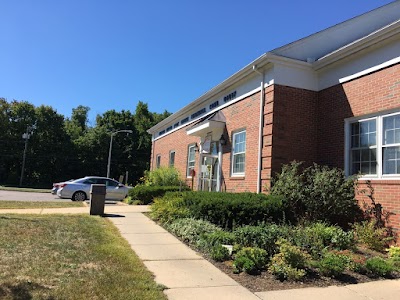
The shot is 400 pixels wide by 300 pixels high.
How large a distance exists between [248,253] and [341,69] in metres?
→ 7.70

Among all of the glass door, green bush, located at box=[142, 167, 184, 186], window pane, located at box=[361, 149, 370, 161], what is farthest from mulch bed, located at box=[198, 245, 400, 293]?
green bush, located at box=[142, 167, 184, 186]

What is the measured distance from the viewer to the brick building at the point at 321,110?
10.1 meters

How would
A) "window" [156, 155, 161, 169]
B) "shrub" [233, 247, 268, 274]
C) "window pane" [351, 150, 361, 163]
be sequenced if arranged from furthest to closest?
1. "window" [156, 155, 161, 169]
2. "window pane" [351, 150, 361, 163]
3. "shrub" [233, 247, 268, 274]

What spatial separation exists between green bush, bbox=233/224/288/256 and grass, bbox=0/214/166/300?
6.85 ft

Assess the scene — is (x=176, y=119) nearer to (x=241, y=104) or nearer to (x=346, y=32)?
(x=241, y=104)

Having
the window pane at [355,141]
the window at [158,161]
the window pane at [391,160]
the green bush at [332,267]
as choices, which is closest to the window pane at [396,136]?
the window pane at [391,160]

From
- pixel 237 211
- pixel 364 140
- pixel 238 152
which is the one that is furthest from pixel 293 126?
pixel 237 211

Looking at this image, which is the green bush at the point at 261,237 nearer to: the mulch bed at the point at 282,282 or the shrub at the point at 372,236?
the mulch bed at the point at 282,282

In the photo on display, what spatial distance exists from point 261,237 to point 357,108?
228 inches

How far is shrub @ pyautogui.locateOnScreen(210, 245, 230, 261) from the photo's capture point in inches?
281

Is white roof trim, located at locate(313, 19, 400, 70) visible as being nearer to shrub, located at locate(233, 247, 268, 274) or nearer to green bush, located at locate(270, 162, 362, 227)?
green bush, located at locate(270, 162, 362, 227)

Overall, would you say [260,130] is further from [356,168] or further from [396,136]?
[396,136]

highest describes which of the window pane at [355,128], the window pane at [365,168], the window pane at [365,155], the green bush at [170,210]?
the window pane at [355,128]

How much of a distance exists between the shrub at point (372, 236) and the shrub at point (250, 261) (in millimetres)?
3796
